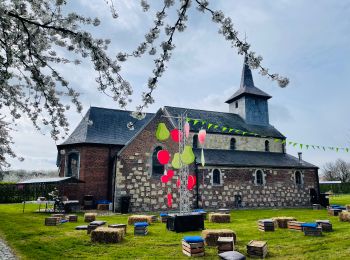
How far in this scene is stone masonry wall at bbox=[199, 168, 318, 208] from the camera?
21906 millimetres

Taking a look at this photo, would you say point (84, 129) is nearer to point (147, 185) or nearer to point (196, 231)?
point (147, 185)

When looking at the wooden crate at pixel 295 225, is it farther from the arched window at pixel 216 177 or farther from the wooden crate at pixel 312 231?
the arched window at pixel 216 177

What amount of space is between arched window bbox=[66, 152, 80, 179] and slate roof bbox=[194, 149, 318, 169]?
9745 millimetres

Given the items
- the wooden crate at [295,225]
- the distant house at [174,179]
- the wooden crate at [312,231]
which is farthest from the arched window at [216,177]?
the wooden crate at [312,231]

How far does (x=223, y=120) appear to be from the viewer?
28406 millimetres

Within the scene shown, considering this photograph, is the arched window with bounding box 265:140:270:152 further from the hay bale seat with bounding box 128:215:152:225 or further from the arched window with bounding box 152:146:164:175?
the hay bale seat with bounding box 128:215:152:225

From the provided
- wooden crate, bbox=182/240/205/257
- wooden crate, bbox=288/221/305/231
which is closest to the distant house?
wooden crate, bbox=288/221/305/231

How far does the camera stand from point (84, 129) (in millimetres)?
23547

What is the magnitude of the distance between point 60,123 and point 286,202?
23.0 meters

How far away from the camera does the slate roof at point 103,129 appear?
22953 mm

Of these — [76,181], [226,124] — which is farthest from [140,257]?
[226,124]

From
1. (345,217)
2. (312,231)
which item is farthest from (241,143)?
(312,231)

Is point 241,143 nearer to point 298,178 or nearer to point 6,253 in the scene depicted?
point 298,178

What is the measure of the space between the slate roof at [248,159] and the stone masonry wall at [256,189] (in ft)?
1.56
